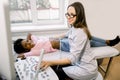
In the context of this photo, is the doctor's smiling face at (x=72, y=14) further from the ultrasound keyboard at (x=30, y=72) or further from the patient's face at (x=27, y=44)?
the patient's face at (x=27, y=44)

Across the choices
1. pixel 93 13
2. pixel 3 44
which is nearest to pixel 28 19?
pixel 93 13

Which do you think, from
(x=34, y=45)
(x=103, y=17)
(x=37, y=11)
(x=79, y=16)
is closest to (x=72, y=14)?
(x=79, y=16)

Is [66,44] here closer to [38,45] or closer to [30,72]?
[38,45]

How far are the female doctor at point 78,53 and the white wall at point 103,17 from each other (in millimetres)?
1203

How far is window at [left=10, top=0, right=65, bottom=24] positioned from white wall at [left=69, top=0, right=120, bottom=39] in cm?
44

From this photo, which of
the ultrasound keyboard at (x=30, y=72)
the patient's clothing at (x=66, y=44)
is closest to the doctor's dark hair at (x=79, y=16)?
the ultrasound keyboard at (x=30, y=72)

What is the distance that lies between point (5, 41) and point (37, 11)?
200 centimetres

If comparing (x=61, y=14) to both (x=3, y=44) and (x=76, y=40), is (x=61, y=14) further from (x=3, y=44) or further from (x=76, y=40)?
(x=3, y=44)

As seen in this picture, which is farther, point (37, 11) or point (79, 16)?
point (37, 11)

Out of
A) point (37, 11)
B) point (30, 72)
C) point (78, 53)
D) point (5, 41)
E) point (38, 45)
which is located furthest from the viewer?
point (37, 11)

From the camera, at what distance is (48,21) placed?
2666mm

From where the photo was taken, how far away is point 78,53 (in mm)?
1328

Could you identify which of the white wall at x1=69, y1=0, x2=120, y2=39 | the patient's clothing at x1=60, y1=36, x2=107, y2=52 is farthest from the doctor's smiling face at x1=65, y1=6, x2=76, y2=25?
the white wall at x1=69, y1=0, x2=120, y2=39

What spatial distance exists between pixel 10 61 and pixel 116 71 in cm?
199
